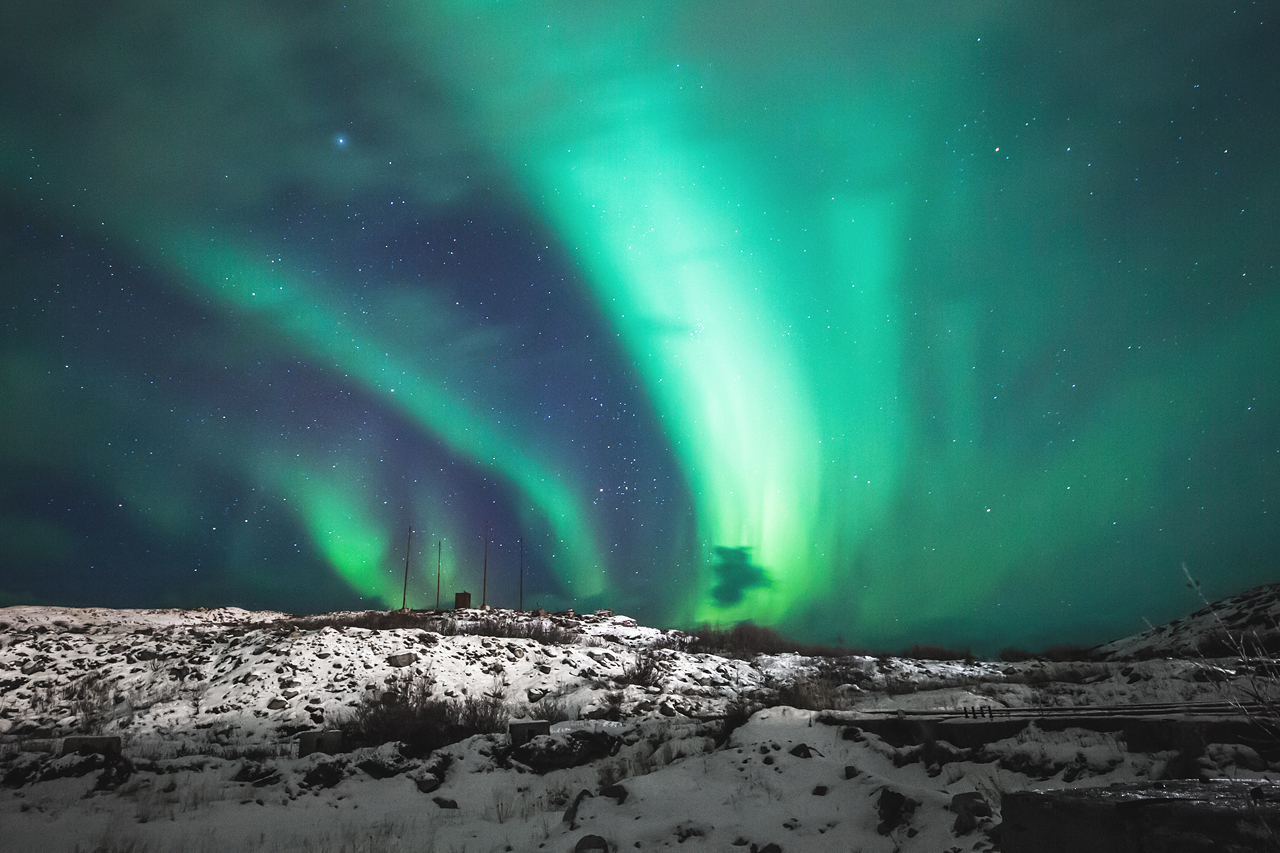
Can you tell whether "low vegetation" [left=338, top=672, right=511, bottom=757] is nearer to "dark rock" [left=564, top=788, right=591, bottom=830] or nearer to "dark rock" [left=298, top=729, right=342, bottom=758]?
"dark rock" [left=298, top=729, right=342, bottom=758]

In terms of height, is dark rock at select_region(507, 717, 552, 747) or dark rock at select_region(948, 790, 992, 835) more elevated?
dark rock at select_region(507, 717, 552, 747)

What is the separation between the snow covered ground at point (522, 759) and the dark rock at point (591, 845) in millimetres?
27

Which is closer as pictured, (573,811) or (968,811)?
(968,811)

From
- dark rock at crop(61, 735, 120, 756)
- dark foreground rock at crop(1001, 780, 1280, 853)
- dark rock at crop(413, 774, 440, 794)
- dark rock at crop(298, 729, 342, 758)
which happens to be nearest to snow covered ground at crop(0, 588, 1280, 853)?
dark rock at crop(413, 774, 440, 794)

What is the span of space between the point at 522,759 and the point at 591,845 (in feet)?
18.1

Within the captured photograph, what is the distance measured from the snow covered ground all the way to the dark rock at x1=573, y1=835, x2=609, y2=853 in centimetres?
3

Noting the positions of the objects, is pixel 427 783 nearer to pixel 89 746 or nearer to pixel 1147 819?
pixel 89 746

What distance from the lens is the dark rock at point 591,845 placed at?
858 cm

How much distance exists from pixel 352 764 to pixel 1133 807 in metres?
12.8

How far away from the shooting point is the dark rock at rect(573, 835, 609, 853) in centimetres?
858

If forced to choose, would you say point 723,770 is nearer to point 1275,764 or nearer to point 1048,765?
point 1048,765

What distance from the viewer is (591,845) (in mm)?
8656

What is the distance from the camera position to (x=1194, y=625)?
36094 mm

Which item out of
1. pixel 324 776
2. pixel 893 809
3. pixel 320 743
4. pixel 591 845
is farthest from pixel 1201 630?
pixel 324 776
